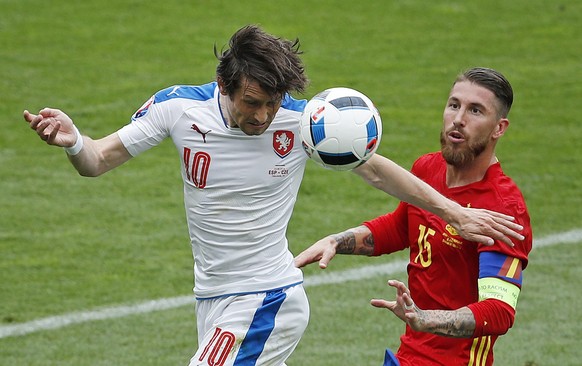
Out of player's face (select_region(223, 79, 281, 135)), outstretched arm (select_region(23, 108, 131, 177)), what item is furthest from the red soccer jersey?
outstretched arm (select_region(23, 108, 131, 177))

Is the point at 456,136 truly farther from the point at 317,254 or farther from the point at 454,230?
the point at 317,254

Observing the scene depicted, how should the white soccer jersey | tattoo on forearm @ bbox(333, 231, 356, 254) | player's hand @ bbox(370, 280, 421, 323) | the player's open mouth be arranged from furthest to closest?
tattoo on forearm @ bbox(333, 231, 356, 254) → the white soccer jersey → the player's open mouth → player's hand @ bbox(370, 280, 421, 323)

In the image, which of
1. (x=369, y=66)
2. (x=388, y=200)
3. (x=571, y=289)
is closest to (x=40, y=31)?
(x=369, y=66)

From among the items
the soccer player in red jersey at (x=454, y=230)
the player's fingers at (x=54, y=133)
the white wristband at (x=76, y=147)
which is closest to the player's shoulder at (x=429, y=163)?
the soccer player in red jersey at (x=454, y=230)

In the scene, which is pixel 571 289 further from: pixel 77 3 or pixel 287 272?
pixel 77 3

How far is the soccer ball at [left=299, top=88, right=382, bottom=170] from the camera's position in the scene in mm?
6277

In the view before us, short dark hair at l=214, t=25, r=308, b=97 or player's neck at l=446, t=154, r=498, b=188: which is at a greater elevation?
short dark hair at l=214, t=25, r=308, b=97

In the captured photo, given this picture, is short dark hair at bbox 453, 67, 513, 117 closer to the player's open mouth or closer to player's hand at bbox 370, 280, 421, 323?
the player's open mouth

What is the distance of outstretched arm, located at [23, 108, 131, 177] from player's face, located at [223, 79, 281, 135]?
71 centimetres

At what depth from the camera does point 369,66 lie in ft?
55.3

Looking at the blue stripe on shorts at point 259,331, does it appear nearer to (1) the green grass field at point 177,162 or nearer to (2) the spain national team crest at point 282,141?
(2) the spain national team crest at point 282,141

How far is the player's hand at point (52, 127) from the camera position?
20.6 feet

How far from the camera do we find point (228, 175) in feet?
22.1

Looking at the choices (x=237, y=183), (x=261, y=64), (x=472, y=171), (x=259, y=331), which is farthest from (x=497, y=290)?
(x=261, y=64)
